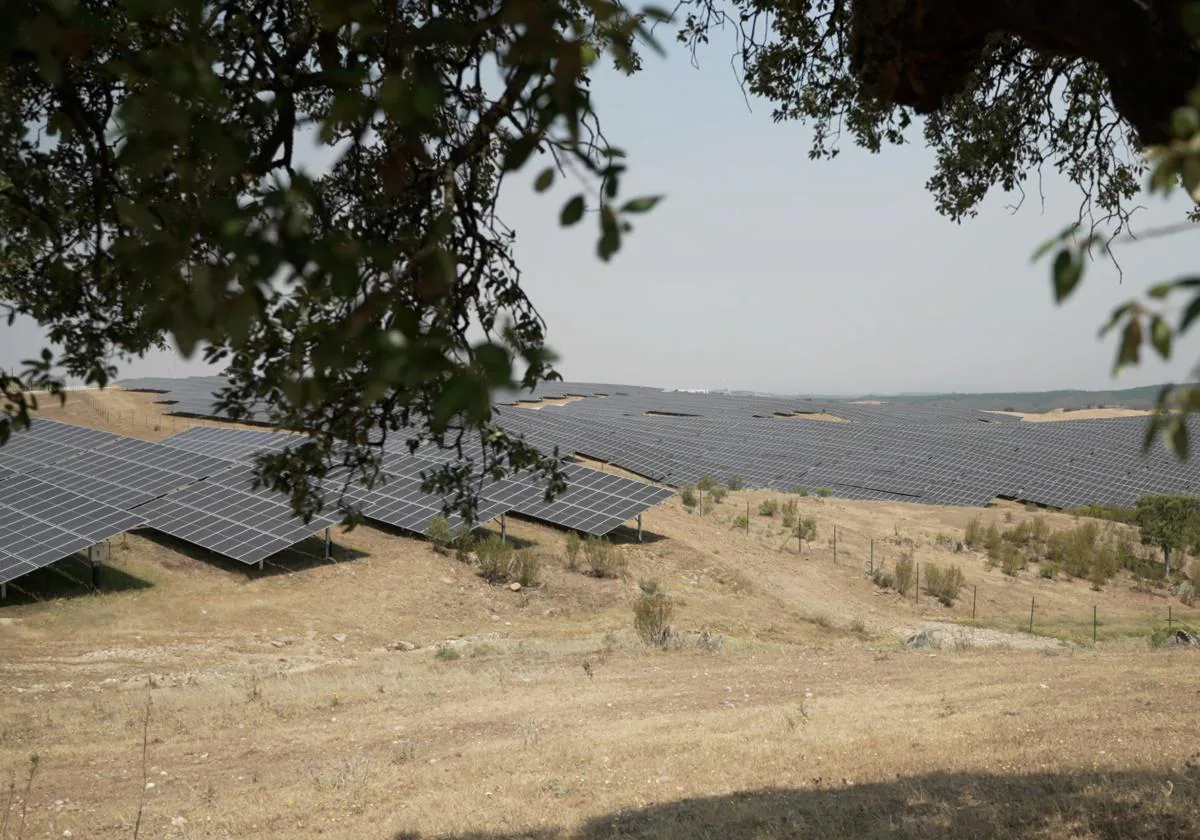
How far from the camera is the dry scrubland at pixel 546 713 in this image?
6191mm

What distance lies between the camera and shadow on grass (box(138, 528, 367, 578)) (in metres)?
17.0

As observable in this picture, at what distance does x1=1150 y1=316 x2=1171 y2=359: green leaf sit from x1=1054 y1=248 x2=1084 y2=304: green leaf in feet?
0.45

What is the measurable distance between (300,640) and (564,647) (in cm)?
421

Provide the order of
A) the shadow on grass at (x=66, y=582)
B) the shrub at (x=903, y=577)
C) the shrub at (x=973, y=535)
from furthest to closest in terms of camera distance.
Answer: the shrub at (x=973, y=535), the shrub at (x=903, y=577), the shadow on grass at (x=66, y=582)

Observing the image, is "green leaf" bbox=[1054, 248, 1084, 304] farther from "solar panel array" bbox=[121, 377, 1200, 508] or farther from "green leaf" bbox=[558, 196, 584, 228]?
"solar panel array" bbox=[121, 377, 1200, 508]

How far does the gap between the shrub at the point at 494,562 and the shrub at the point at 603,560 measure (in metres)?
1.83

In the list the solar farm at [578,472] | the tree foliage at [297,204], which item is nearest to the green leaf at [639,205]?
the tree foliage at [297,204]

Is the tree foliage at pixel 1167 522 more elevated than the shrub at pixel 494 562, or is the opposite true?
the tree foliage at pixel 1167 522

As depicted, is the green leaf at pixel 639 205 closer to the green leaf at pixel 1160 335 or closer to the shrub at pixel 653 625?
the green leaf at pixel 1160 335

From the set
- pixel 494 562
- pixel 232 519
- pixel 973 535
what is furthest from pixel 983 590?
pixel 232 519

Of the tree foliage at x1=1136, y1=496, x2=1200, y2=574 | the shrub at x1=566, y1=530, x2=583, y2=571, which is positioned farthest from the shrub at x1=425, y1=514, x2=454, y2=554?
the tree foliage at x1=1136, y1=496, x2=1200, y2=574

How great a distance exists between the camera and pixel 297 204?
175 centimetres

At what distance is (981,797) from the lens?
19.3 ft

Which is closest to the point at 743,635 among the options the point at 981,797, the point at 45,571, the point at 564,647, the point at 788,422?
the point at 564,647
